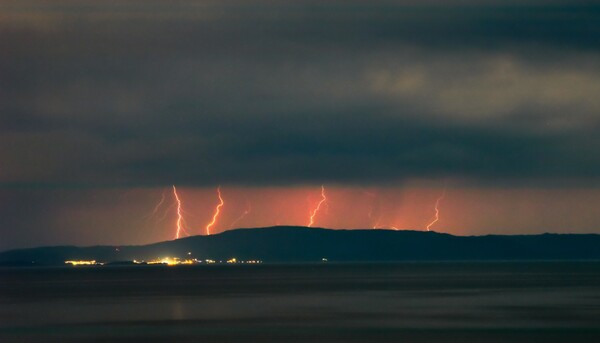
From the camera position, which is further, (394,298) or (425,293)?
(425,293)

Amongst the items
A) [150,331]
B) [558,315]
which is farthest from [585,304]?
[150,331]

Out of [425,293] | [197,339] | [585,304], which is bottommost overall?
[197,339]

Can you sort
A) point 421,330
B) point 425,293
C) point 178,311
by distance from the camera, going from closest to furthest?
point 421,330 < point 178,311 < point 425,293

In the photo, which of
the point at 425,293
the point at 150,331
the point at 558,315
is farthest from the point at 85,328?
the point at 425,293

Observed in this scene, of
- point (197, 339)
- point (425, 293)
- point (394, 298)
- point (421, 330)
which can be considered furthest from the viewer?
point (425, 293)

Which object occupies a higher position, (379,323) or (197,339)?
(379,323)

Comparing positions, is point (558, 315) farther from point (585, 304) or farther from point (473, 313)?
point (585, 304)

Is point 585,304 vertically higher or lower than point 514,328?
higher

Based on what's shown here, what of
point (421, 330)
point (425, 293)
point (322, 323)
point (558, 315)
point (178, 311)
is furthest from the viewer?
point (425, 293)

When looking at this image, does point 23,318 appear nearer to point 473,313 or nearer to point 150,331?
point 150,331
